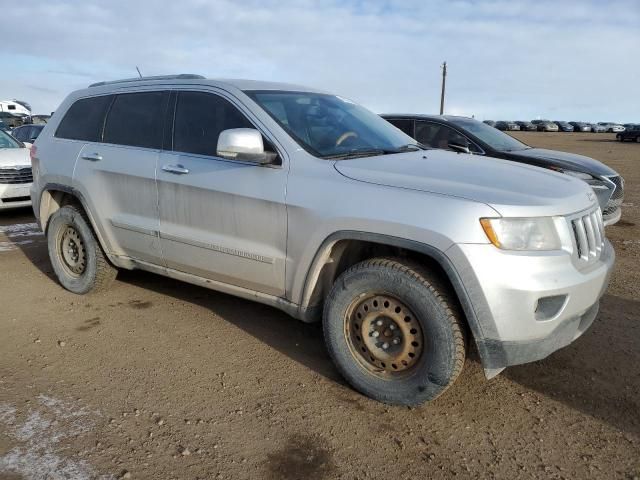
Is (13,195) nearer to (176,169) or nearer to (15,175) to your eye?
(15,175)

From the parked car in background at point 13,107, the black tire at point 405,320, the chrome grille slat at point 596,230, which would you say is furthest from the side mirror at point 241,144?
the parked car in background at point 13,107

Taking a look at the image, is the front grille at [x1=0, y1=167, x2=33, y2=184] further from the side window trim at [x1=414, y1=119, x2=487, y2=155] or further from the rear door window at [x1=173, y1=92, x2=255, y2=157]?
the side window trim at [x1=414, y1=119, x2=487, y2=155]

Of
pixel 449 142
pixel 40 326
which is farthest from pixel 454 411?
pixel 449 142

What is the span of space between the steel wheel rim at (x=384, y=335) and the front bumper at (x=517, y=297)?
0.39 meters

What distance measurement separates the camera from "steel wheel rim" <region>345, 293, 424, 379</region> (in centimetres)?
305

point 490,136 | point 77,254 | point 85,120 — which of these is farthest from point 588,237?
point 490,136

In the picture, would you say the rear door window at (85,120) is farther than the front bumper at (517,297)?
Yes

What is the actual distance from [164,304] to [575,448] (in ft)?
11.1

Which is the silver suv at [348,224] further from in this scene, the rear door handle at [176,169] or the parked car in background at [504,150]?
the parked car in background at [504,150]

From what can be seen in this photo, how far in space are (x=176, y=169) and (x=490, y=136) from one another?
5.23m

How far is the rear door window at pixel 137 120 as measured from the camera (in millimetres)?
4223

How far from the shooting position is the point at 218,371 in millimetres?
3594

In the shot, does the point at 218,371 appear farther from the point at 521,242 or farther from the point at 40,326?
the point at 521,242

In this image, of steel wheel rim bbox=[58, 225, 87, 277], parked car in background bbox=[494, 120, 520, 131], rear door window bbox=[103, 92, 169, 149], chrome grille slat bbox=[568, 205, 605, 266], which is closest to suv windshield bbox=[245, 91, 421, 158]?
rear door window bbox=[103, 92, 169, 149]
